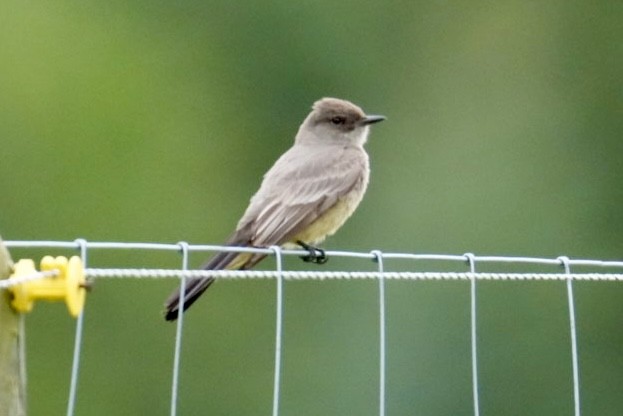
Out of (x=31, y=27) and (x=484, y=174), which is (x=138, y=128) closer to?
(x=31, y=27)

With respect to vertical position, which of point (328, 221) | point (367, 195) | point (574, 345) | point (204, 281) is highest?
point (367, 195)

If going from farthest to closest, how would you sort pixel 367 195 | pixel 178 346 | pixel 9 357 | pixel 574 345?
1. pixel 367 195
2. pixel 574 345
3. pixel 178 346
4. pixel 9 357

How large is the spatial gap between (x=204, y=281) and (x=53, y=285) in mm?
1500

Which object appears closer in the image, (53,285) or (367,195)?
(53,285)

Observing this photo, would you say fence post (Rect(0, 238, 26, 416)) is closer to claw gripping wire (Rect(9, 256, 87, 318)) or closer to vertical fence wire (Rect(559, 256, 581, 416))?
claw gripping wire (Rect(9, 256, 87, 318))

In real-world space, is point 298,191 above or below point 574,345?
above

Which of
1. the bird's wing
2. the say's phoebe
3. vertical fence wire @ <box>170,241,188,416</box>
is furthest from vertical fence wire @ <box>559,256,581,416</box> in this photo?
the bird's wing

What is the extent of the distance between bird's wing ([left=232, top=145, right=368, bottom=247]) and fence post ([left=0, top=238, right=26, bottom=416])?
2.53 meters

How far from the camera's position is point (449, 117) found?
14750 millimetres

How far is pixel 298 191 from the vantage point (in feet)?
17.5

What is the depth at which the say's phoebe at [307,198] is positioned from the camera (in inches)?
200

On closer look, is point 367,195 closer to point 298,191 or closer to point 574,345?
point 298,191

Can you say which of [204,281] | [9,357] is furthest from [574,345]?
[9,357]

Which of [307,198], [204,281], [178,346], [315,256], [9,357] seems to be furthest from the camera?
[307,198]
